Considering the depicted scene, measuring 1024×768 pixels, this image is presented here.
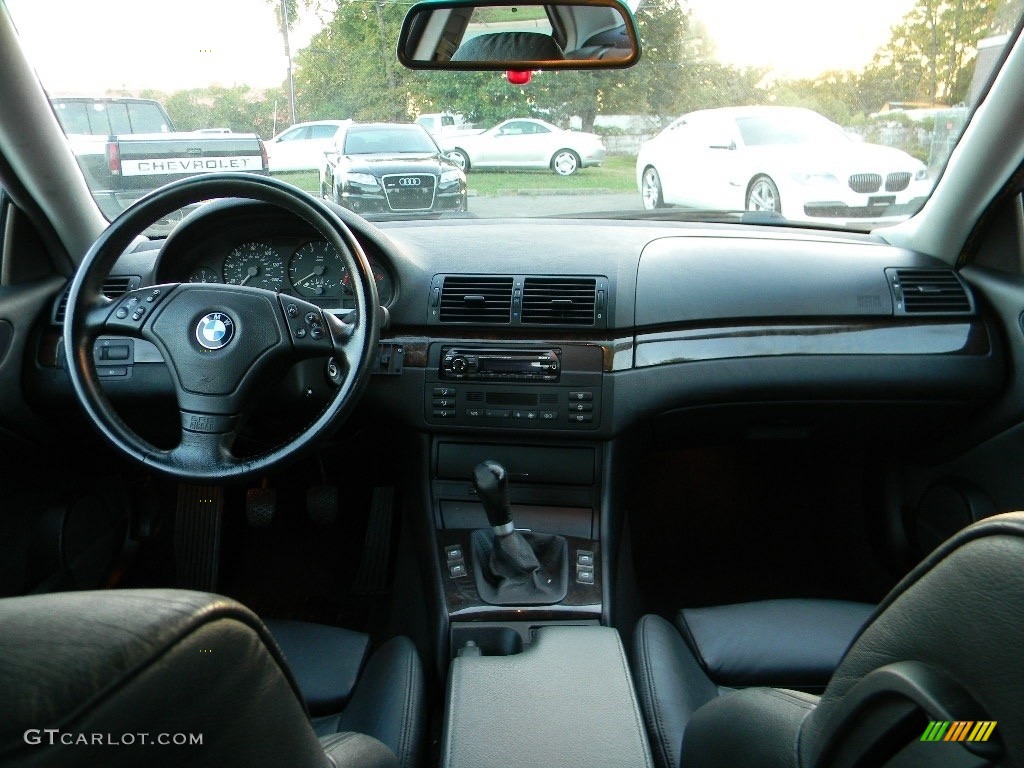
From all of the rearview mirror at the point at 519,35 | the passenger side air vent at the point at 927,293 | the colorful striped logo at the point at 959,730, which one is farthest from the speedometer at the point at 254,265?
the colorful striped logo at the point at 959,730

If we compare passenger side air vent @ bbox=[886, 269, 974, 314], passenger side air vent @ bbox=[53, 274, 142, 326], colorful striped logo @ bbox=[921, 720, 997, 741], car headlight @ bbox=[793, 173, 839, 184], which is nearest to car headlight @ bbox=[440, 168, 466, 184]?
passenger side air vent @ bbox=[53, 274, 142, 326]

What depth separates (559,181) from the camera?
10.6 feet

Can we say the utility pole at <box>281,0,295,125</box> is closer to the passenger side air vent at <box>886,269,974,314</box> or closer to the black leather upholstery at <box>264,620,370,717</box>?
the black leather upholstery at <box>264,620,370,717</box>

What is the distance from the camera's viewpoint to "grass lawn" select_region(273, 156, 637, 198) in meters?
3.20

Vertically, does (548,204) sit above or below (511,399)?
above

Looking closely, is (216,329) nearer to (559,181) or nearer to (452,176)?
(452,176)

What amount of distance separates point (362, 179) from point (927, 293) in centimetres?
199

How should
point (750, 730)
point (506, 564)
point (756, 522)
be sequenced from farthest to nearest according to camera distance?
point (756, 522) → point (506, 564) → point (750, 730)

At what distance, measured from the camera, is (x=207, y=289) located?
7.57 ft

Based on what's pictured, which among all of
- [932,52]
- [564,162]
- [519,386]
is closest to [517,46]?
[564,162]

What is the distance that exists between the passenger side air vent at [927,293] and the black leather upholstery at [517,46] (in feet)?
4.36

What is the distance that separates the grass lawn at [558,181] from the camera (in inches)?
126

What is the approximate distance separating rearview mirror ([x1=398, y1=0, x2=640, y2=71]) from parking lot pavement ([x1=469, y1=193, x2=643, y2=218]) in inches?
25.8

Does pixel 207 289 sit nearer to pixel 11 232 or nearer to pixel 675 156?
pixel 11 232
